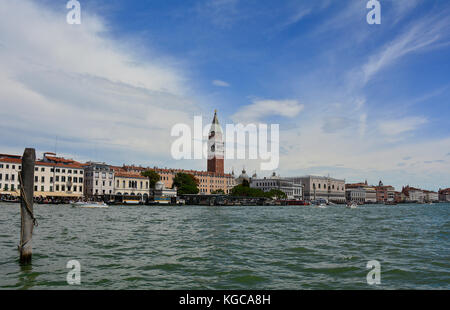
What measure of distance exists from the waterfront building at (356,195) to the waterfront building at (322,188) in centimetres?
364

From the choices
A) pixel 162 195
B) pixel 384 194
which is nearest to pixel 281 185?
pixel 162 195

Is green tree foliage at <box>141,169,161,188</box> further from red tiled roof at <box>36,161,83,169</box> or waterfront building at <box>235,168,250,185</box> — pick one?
waterfront building at <box>235,168,250,185</box>

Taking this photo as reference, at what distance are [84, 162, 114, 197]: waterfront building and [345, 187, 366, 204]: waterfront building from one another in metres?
113

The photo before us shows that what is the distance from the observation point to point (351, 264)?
34.2 feet

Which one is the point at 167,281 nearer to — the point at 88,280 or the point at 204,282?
the point at 204,282

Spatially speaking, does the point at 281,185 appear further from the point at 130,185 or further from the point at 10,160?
the point at 10,160

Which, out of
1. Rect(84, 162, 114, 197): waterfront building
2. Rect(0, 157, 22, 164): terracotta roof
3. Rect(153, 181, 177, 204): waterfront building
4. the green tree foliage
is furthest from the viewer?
the green tree foliage

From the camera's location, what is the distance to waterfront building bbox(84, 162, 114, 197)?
247 feet

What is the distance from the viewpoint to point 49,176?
68938mm

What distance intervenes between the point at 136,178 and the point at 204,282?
7873 centimetres

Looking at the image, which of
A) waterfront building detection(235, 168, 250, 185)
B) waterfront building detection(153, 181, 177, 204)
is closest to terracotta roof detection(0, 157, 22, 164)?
waterfront building detection(153, 181, 177, 204)

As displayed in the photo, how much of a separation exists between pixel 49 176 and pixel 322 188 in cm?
10652

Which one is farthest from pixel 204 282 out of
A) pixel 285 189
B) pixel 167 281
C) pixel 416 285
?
pixel 285 189
